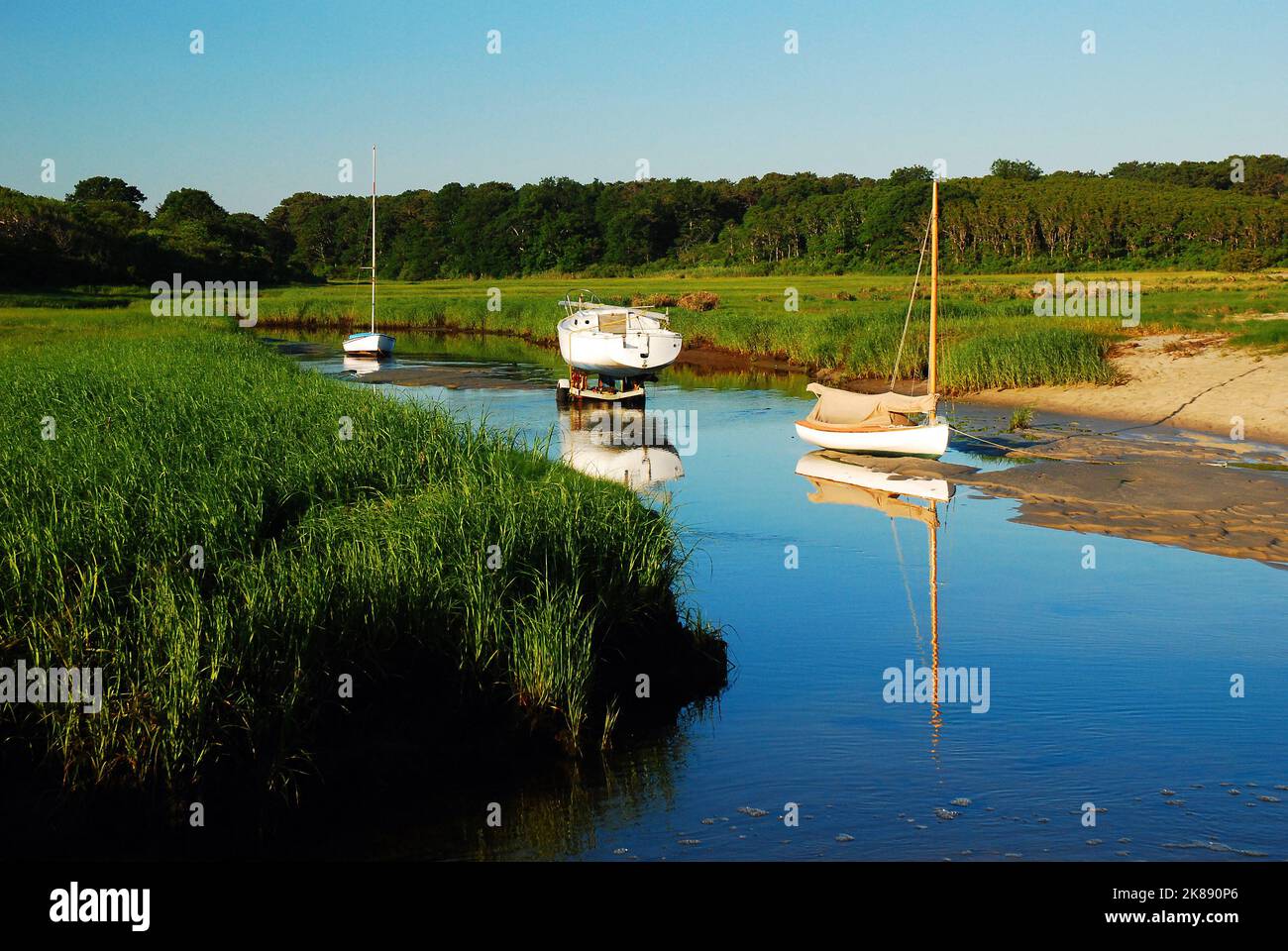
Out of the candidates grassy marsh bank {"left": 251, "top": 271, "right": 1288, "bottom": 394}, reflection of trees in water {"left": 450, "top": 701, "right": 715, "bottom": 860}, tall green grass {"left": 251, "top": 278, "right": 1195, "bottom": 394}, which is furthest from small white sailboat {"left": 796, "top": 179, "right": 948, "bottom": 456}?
reflection of trees in water {"left": 450, "top": 701, "right": 715, "bottom": 860}

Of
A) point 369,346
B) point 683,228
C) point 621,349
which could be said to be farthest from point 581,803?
point 683,228

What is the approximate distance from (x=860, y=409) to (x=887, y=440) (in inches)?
60.7

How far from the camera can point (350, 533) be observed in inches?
504

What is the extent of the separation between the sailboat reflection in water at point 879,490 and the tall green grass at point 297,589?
20.1ft

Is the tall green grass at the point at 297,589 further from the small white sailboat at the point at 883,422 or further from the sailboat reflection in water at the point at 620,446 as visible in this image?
the small white sailboat at the point at 883,422

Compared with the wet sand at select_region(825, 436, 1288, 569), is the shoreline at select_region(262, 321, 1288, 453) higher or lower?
higher

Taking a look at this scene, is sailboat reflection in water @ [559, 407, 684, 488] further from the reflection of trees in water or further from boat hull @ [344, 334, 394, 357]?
boat hull @ [344, 334, 394, 357]

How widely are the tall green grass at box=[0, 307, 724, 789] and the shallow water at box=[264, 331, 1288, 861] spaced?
1023mm

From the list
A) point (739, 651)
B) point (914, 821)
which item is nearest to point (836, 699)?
point (739, 651)

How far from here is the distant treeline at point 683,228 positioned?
90062mm

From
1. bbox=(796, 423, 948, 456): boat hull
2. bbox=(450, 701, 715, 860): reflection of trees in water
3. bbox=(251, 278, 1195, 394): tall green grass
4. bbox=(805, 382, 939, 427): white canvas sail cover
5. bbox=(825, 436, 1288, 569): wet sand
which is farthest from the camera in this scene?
bbox=(251, 278, 1195, 394): tall green grass

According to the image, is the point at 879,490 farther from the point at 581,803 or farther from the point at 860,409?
the point at 581,803

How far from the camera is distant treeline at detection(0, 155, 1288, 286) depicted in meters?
90.1
